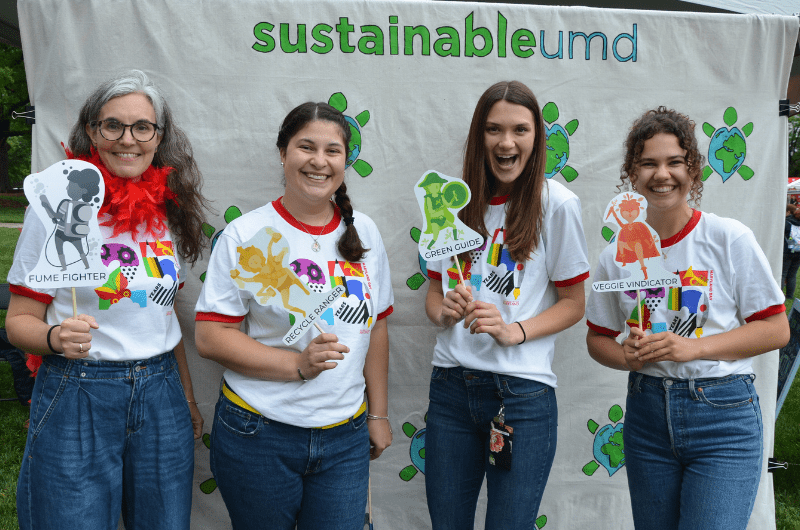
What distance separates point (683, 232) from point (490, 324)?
662mm

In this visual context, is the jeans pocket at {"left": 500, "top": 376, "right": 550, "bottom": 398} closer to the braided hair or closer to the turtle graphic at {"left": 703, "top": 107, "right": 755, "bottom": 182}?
the braided hair

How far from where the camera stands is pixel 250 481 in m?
1.79

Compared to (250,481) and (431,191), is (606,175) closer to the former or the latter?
(431,191)

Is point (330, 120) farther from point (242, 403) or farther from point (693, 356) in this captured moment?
point (693, 356)

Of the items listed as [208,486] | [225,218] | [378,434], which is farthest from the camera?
[208,486]

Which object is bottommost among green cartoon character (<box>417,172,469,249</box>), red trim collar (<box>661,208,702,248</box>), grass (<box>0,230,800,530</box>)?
grass (<box>0,230,800,530</box>)

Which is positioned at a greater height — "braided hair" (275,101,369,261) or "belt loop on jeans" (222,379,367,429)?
"braided hair" (275,101,369,261)

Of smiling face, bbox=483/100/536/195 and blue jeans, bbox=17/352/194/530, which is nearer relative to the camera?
blue jeans, bbox=17/352/194/530

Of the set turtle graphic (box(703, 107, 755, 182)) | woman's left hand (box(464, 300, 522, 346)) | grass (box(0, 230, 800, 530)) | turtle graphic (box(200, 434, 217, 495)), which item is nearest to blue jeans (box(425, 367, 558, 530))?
woman's left hand (box(464, 300, 522, 346))

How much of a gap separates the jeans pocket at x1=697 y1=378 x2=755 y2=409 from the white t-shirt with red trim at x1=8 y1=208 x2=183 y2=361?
165 centimetres

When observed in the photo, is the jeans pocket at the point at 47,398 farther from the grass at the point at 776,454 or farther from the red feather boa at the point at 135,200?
the grass at the point at 776,454

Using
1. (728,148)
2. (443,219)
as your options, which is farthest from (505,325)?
(728,148)

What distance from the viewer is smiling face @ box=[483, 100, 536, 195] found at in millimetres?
1888

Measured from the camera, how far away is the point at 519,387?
6.08ft
